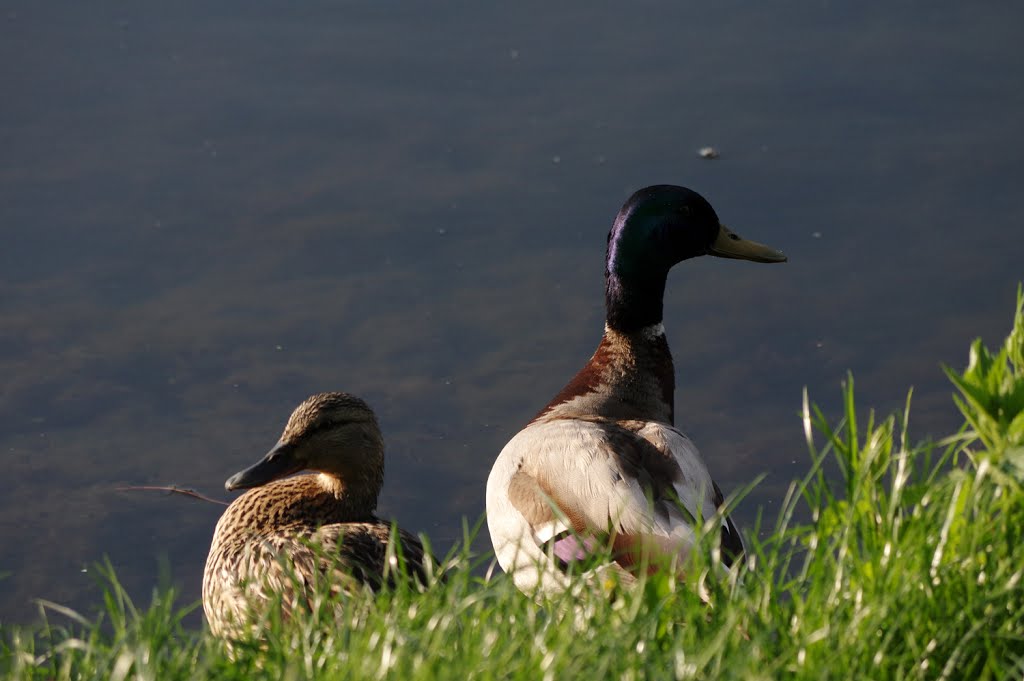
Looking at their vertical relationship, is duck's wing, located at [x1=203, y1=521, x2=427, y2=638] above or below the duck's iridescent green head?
below

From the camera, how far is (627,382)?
4.74 metres

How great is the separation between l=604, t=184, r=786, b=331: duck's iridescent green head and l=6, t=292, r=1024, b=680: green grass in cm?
225

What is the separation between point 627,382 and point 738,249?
651 mm

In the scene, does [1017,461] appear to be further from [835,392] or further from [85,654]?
[835,392]

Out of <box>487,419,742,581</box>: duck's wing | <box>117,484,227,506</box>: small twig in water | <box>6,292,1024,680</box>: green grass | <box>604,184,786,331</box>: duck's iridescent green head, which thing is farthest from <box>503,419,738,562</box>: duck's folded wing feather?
<box>117,484,227,506</box>: small twig in water

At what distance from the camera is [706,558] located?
8.19ft

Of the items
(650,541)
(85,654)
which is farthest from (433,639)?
→ (650,541)

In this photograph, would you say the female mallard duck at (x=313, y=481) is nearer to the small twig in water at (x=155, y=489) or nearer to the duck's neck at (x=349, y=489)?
the duck's neck at (x=349, y=489)

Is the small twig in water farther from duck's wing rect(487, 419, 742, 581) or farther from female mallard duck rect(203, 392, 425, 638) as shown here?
duck's wing rect(487, 419, 742, 581)

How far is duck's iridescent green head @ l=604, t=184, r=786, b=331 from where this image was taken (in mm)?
4781

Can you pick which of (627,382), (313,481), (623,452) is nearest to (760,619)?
(623,452)

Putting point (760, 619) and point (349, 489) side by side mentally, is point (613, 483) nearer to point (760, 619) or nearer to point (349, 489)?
point (760, 619)

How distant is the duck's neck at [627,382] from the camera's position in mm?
4641

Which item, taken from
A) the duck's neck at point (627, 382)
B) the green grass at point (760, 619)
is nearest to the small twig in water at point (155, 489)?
the duck's neck at point (627, 382)
